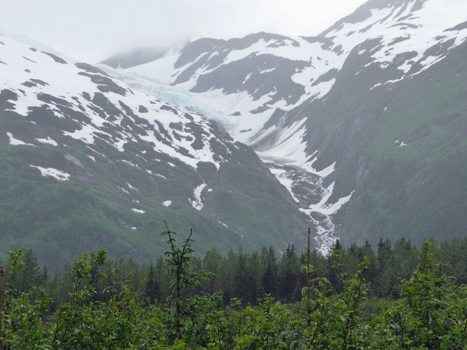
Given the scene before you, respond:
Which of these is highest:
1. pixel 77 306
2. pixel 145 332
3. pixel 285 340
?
pixel 285 340

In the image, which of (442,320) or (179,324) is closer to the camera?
A: (442,320)

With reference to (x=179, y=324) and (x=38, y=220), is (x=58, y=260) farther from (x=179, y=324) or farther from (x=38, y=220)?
(x=179, y=324)

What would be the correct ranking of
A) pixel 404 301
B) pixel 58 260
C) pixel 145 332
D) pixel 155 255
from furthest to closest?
pixel 155 255 < pixel 58 260 < pixel 145 332 < pixel 404 301

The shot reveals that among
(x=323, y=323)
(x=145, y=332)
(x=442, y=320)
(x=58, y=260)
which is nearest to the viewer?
(x=323, y=323)

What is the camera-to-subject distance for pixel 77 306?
13188 millimetres

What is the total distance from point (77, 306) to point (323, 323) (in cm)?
775

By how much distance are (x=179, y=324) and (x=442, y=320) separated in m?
8.22

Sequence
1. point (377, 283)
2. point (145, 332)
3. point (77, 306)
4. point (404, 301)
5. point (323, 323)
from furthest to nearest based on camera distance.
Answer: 1. point (377, 283)
2. point (145, 332)
3. point (77, 306)
4. point (404, 301)
5. point (323, 323)

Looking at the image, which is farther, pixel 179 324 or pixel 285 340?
pixel 179 324

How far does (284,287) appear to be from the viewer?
357 ft

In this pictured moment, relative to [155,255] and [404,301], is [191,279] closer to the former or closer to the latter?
[404,301]

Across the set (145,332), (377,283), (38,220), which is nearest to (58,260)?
(38,220)

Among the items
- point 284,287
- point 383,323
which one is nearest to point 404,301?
point 383,323

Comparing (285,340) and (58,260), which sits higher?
(285,340)
